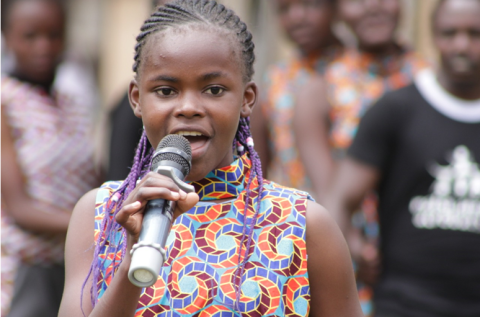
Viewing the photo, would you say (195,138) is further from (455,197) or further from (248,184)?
(455,197)

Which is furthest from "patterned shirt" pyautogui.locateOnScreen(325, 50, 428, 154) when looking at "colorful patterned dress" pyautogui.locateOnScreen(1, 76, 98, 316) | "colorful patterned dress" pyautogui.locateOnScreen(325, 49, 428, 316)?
"colorful patterned dress" pyautogui.locateOnScreen(1, 76, 98, 316)

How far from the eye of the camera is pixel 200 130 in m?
2.42

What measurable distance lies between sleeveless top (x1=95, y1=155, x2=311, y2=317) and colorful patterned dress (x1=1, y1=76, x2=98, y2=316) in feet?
8.17

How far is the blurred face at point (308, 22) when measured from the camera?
5961mm

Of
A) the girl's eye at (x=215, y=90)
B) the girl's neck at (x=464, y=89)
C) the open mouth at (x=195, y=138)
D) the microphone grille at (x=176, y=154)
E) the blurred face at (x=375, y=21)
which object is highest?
the blurred face at (x=375, y=21)

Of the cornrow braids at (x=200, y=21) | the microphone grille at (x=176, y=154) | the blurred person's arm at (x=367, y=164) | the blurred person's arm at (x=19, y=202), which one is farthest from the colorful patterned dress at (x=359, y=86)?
the microphone grille at (x=176, y=154)

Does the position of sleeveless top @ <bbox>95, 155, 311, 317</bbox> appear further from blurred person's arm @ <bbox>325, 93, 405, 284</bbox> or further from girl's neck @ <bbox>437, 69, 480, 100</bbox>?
girl's neck @ <bbox>437, 69, 480, 100</bbox>

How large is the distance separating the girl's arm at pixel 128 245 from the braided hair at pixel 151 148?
0.05 meters

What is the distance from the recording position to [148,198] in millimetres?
2051

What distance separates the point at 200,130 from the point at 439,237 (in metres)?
2.29

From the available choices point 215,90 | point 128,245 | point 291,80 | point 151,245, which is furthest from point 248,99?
point 291,80

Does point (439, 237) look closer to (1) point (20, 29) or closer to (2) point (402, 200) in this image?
(2) point (402, 200)

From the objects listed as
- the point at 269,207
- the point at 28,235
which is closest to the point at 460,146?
the point at 269,207

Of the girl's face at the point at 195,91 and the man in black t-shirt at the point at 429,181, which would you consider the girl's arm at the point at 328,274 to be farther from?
the man in black t-shirt at the point at 429,181
